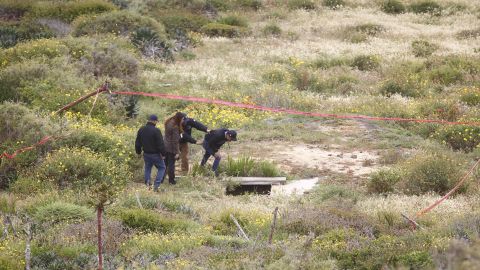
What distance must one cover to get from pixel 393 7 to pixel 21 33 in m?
19.8

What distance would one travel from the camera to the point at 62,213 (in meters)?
10.4

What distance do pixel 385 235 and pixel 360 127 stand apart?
913 centimetres

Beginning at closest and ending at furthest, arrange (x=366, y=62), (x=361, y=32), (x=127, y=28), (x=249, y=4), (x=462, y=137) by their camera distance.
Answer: (x=462, y=137) < (x=366, y=62) < (x=127, y=28) < (x=361, y=32) < (x=249, y=4)

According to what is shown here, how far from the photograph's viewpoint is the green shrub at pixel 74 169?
1318 cm

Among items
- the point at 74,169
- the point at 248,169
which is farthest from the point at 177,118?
the point at 74,169

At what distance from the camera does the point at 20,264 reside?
8.13 meters

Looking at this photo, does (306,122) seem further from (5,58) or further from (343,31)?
(343,31)

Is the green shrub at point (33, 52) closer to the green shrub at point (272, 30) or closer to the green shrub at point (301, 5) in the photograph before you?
the green shrub at point (272, 30)

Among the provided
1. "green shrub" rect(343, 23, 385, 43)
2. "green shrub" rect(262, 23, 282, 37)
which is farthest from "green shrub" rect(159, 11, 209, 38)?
"green shrub" rect(343, 23, 385, 43)

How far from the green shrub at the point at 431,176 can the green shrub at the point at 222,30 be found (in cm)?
1904

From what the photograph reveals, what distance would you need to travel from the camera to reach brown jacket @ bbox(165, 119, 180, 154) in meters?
13.9

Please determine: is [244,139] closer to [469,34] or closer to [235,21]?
[469,34]

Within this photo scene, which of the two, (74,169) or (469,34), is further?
(469,34)

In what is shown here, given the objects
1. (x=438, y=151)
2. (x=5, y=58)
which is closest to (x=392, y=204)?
(x=438, y=151)
